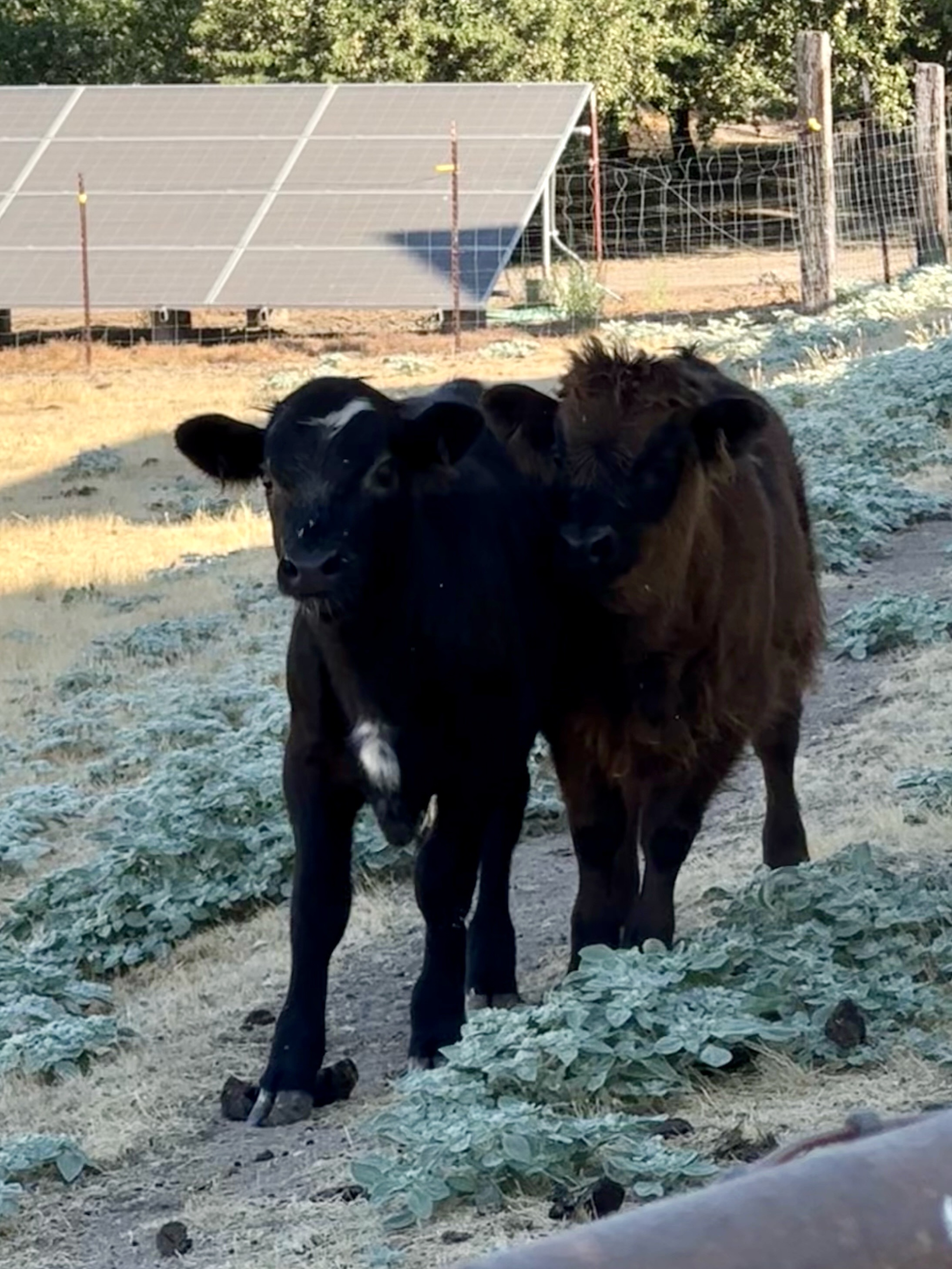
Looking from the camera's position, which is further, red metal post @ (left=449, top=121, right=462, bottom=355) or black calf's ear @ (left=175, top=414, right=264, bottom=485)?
red metal post @ (left=449, top=121, right=462, bottom=355)

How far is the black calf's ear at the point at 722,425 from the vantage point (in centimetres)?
638

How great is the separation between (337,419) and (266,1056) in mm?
1934

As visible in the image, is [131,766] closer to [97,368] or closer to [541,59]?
[97,368]

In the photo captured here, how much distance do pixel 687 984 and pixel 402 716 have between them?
1.03m

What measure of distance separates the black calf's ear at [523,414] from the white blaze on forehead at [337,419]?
0.61 m

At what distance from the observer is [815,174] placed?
81.8 feet

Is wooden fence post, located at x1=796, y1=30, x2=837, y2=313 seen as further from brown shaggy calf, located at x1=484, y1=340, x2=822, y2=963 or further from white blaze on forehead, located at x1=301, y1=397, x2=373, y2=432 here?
white blaze on forehead, located at x1=301, y1=397, x2=373, y2=432

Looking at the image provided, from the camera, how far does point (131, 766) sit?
11539 mm

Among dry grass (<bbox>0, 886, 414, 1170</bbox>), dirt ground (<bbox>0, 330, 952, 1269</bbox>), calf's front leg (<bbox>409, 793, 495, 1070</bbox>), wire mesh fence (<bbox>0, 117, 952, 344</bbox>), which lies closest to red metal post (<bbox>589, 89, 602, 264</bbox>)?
wire mesh fence (<bbox>0, 117, 952, 344</bbox>)

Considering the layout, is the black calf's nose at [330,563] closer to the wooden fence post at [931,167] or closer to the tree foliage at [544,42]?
the wooden fence post at [931,167]

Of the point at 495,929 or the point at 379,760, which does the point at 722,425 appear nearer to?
the point at 379,760

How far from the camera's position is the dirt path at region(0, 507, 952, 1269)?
195 inches

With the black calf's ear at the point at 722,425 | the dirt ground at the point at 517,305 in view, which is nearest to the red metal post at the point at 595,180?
the dirt ground at the point at 517,305

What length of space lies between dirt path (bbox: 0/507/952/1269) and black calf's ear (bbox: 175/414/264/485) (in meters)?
1.72
